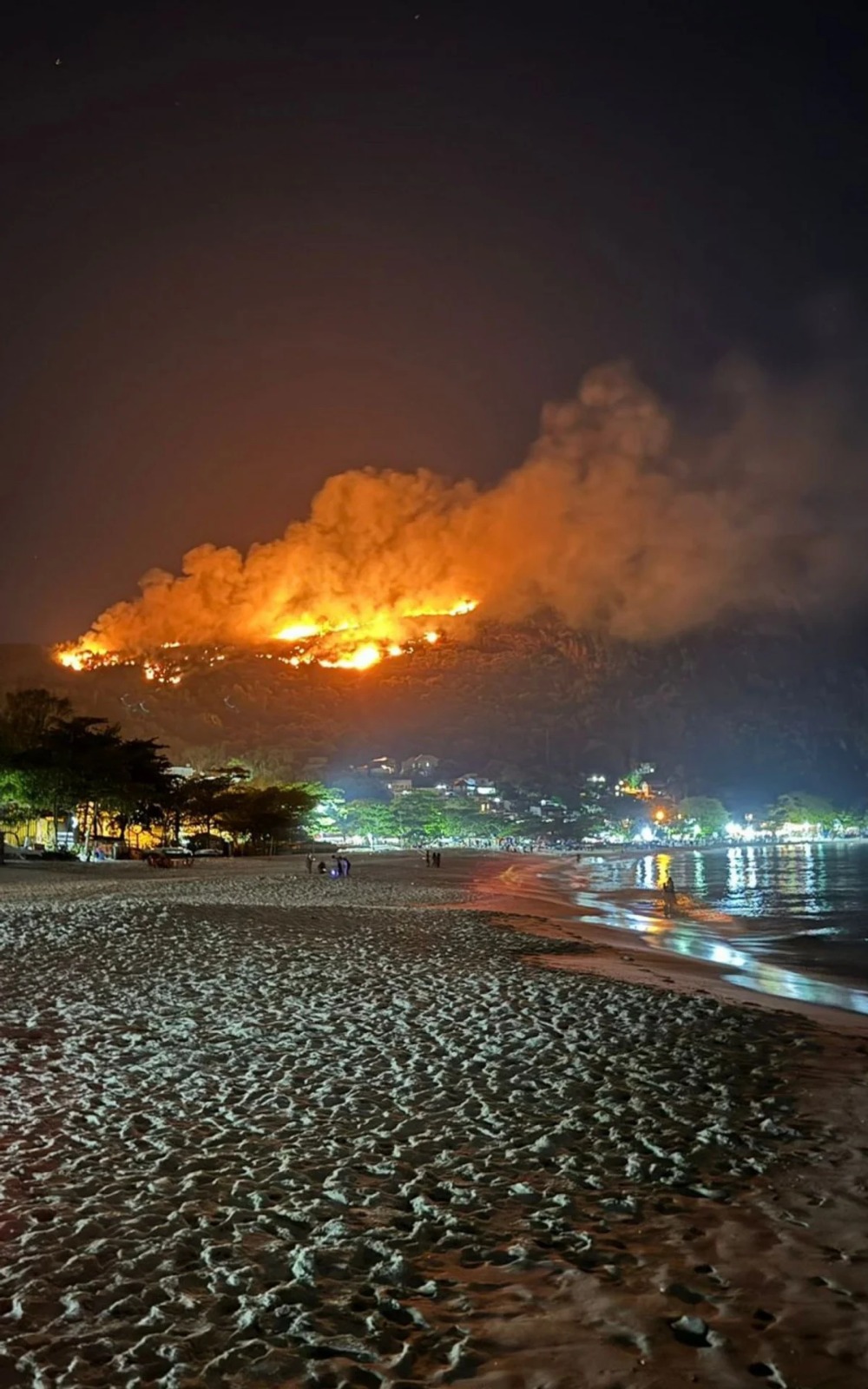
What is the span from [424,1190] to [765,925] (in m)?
31.6

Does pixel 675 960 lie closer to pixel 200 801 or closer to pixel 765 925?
pixel 765 925

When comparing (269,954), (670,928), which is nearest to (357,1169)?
(269,954)

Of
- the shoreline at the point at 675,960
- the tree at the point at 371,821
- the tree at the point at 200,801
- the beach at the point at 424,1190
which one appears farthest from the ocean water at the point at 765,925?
the tree at the point at 371,821

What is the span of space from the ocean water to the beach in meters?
6.82

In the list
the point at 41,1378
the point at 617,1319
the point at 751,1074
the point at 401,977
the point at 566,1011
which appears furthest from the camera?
the point at 401,977

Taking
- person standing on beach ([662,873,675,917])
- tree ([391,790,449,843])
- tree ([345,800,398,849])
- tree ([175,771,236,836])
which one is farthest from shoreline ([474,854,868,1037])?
tree ([391,790,449,843])

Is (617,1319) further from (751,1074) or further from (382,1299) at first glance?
(751,1074)

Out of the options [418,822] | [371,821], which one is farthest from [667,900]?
[418,822]

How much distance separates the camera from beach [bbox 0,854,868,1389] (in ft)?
14.1

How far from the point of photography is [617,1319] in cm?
457

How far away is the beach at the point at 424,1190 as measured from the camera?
4.30 m

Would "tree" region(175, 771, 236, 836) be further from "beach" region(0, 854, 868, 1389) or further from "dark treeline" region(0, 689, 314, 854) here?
"beach" region(0, 854, 868, 1389)

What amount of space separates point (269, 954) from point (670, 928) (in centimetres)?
1840

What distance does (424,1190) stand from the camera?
621 centimetres
